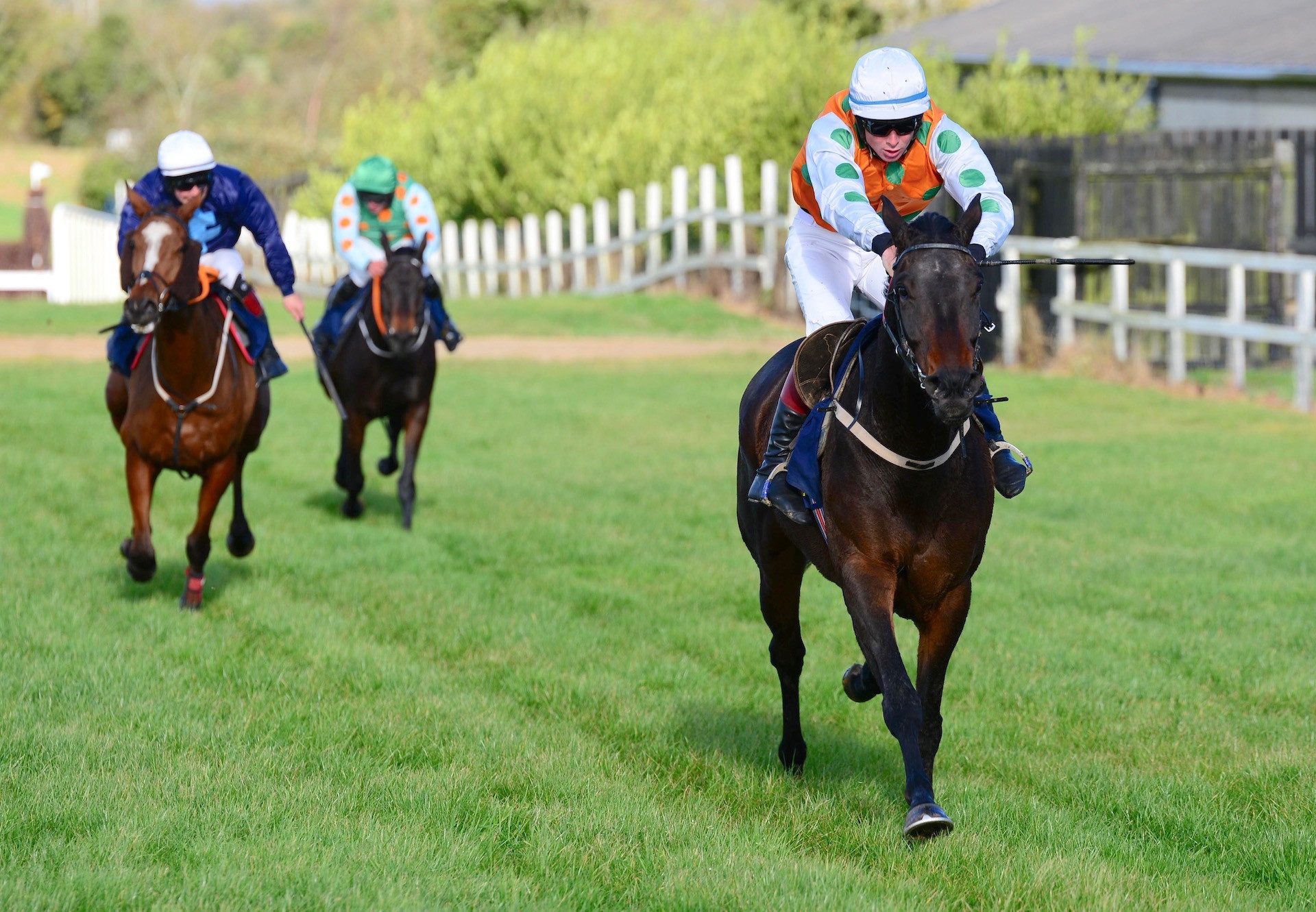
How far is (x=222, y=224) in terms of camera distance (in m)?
9.94

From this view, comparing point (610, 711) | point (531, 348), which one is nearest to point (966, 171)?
point (610, 711)

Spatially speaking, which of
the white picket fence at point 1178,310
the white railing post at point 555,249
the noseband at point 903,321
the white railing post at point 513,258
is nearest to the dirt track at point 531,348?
the white picket fence at point 1178,310

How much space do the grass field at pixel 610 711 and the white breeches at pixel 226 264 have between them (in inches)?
70.8

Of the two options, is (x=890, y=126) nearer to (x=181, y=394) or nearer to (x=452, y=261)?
(x=181, y=394)

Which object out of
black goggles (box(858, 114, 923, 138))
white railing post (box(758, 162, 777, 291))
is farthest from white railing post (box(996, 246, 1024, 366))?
black goggles (box(858, 114, 923, 138))

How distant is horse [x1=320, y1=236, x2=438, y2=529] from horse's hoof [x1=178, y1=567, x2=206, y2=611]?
3106 mm

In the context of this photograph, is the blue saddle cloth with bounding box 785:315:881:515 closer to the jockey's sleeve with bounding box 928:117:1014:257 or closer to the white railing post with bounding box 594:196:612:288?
the jockey's sleeve with bounding box 928:117:1014:257

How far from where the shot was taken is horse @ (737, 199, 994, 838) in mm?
5113

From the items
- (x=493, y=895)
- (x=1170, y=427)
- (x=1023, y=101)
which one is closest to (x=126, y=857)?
(x=493, y=895)

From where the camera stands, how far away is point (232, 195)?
973 cm

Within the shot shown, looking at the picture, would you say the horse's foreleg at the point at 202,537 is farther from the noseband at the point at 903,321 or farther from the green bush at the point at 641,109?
the green bush at the point at 641,109

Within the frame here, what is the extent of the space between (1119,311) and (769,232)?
932 cm

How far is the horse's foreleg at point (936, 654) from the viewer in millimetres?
5801

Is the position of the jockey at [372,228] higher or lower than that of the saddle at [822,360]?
higher
